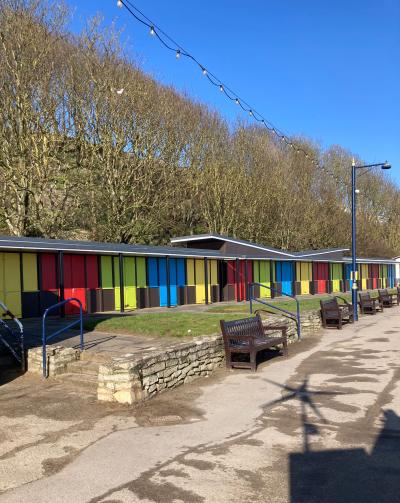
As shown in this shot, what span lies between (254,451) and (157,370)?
2700 millimetres

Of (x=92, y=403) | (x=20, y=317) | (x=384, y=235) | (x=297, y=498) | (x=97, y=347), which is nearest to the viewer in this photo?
(x=297, y=498)

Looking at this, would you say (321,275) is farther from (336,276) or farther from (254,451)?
(254,451)

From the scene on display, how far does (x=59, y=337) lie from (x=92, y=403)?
3857mm

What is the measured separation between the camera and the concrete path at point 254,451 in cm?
414

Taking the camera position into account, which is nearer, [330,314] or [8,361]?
[8,361]

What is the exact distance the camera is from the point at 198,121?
108 ft

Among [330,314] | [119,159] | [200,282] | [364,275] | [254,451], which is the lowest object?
[364,275]

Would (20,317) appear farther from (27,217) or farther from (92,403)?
(92,403)

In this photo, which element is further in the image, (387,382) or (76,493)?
(387,382)

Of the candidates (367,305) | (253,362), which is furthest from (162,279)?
(253,362)

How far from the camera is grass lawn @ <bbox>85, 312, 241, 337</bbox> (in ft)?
35.5

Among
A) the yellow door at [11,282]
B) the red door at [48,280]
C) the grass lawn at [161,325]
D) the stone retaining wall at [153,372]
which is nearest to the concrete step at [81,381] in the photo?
the stone retaining wall at [153,372]

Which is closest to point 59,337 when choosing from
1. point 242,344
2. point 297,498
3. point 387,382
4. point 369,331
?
point 242,344

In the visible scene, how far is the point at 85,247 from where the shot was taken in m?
16.3
